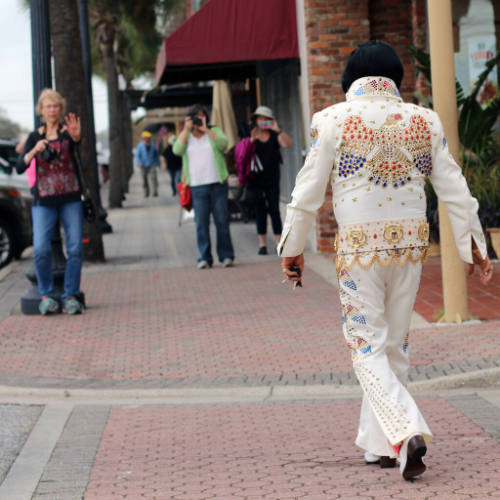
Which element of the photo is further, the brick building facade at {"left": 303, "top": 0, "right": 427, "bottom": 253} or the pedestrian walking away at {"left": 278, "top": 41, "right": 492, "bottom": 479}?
the brick building facade at {"left": 303, "top": 0, "right": 427, "bottom": 253}

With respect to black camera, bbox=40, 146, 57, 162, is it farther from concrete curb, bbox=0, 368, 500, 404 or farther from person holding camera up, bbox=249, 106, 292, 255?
Result: person holding camera up, bbox=249, 106, 292, 255

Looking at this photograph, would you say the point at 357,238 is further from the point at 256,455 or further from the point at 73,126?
the point at 73,126

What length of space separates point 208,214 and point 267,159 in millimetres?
1163

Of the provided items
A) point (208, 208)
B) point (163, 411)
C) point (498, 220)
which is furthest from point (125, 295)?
point (163, 411)

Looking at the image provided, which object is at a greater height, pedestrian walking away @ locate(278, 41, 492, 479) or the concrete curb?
pedestrian walking away @ locate(278, 41, 492, 479)

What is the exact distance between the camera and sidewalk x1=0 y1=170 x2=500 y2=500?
4.71m

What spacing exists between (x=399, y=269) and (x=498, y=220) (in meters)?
7.07

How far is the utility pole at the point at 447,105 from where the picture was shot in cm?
805

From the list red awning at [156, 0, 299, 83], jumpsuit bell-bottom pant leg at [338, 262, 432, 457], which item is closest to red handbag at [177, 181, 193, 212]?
red awning at [156, 0, 299, 83]

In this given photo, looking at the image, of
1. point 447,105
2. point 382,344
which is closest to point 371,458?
point 382,344

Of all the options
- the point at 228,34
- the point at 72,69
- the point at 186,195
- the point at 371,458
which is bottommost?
the point at 371,458

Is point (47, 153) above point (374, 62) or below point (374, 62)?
below

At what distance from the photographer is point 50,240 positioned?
966cm

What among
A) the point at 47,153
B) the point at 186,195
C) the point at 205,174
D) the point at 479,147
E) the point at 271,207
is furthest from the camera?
the point at 271,207
